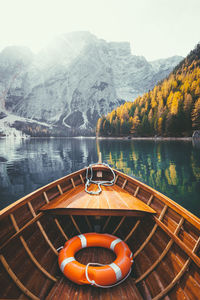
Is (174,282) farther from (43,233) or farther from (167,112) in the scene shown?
(167,112)

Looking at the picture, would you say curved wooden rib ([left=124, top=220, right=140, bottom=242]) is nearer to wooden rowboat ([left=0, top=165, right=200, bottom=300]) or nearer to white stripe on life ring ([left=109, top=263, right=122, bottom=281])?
wooden rowboat ([left=0, top=165, right=200, bottom=300])

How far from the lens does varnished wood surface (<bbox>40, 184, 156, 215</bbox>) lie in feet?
13.4

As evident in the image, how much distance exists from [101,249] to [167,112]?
65.9m

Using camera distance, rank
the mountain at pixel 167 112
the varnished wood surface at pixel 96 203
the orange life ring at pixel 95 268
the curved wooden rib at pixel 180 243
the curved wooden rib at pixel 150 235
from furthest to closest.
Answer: the mountain at pixel 167 112, the varnished wood surface at pixel 96 203, the curved wooden rib at pixel 150 235, the orange life ring at pixel 95 268, the curved wooden rib at pixel 180 243

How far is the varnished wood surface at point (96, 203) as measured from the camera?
4.09m

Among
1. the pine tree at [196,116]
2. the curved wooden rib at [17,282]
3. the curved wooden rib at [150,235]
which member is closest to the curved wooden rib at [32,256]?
the curved wooden rib at [17,282]

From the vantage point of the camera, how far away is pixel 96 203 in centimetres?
442

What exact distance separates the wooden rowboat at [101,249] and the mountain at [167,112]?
58626mm

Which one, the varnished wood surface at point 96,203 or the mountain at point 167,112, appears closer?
the varnished wood surface at point 96,203

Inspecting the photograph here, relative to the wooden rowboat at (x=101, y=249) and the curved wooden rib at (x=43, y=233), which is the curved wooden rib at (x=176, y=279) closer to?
the wooden rowboat at (x=101, y=249)

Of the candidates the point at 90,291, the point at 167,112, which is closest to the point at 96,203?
the point at 90,291

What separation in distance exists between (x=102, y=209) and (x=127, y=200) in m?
1.12

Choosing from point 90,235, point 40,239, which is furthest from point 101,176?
point 40,239

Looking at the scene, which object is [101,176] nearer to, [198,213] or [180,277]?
[180,277]
